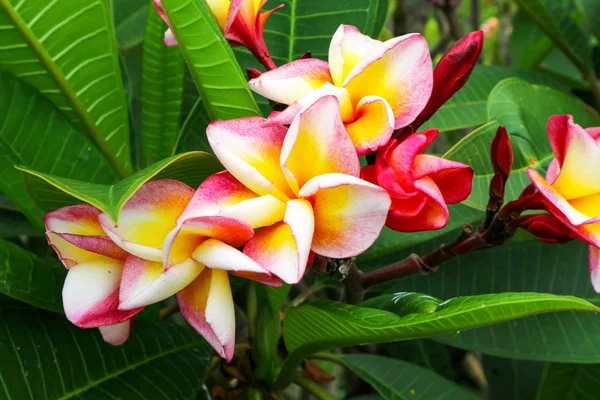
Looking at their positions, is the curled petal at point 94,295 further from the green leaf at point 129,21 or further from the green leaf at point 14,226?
the green leaf at point 129,21

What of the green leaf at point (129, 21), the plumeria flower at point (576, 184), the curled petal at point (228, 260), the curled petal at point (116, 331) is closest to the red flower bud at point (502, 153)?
the plumeria flower at point (576, 184)

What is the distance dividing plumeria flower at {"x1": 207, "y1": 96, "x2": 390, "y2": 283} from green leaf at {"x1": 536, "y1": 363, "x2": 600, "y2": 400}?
67cm

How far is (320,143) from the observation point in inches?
20.7

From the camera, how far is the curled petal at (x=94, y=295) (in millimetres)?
569

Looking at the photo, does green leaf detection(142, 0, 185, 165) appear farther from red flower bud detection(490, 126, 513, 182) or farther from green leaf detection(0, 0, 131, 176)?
red flower bud detection(490, 126, 513, 182)

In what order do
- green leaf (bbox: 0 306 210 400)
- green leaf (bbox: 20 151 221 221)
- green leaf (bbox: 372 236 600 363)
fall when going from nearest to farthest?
green leaf (bbox: 20 151 221 221) < green leaf (bbox: 0 306 210 400) < green leaf (bbox: 372 236 600 363)

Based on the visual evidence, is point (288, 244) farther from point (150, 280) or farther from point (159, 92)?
point (159, 92)

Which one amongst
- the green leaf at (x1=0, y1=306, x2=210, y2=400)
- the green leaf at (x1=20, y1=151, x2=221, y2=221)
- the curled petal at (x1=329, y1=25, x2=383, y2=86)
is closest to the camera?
the green leaf at (x1=20, y1=151, x2=221, y2=221)

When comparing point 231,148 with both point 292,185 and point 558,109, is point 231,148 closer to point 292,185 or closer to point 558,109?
point 292,185

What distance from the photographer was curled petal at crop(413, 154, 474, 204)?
21.9 inches

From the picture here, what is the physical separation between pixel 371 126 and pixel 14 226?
66 centimetres

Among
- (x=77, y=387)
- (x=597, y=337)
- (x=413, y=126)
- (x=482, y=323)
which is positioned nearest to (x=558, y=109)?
(x=597, y=337)

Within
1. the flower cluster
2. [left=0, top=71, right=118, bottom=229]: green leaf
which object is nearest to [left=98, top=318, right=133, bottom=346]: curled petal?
the flower cluster

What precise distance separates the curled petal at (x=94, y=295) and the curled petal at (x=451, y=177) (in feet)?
0.88
